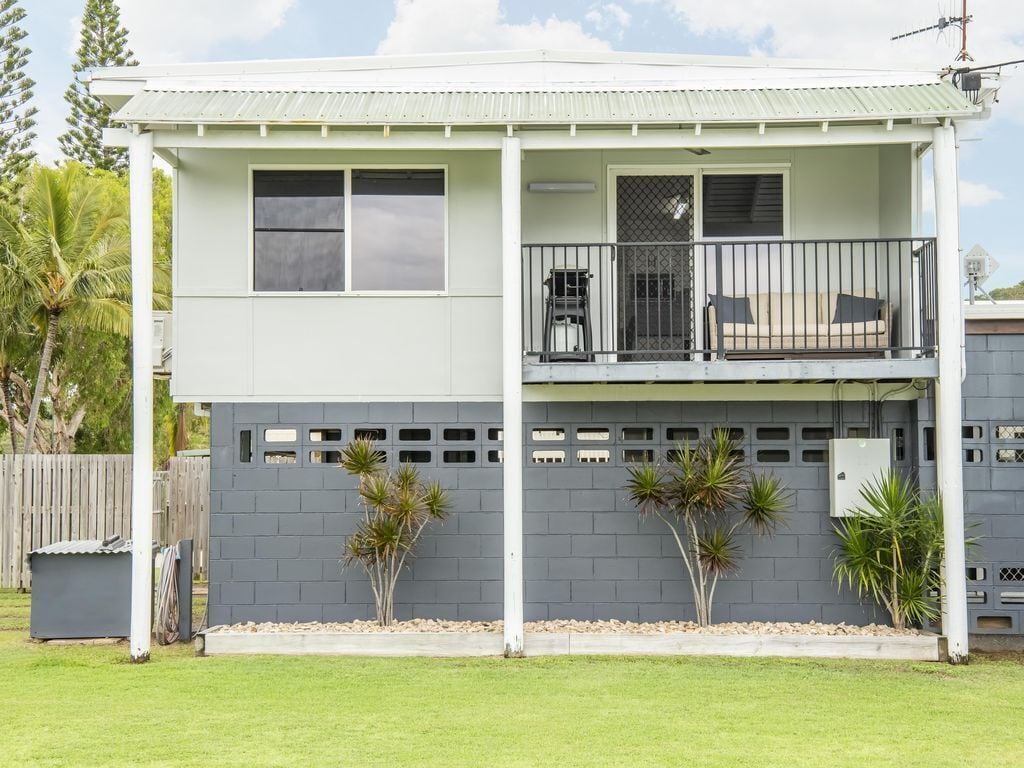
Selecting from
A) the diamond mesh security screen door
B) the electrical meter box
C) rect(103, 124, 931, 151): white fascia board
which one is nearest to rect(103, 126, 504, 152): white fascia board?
rect(103, 124, 931, 151): white fascia board

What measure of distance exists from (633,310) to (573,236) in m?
0.93

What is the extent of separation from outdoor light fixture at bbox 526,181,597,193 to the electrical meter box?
3305 mm

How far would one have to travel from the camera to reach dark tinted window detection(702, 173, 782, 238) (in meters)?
10.7

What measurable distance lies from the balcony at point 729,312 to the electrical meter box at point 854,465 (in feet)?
2.51

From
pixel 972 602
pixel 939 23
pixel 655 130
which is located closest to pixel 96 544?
pixel 655 130

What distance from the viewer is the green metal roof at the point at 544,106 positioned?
9.23 metres

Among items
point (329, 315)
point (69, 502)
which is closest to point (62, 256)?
point (69, 502)

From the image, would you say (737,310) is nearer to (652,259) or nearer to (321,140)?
(652,259)

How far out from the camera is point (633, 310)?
35.5ft

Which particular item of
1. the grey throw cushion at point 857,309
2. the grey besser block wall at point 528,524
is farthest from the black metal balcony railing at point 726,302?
the grey besser block wall at point 528,524

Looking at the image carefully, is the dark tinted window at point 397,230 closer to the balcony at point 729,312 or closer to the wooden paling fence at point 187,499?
the balcony at point 729,312

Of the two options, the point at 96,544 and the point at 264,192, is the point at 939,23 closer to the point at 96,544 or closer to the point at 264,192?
the point at 264,192

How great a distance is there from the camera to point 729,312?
34.1 feet

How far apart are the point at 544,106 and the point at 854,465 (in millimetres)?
4185
